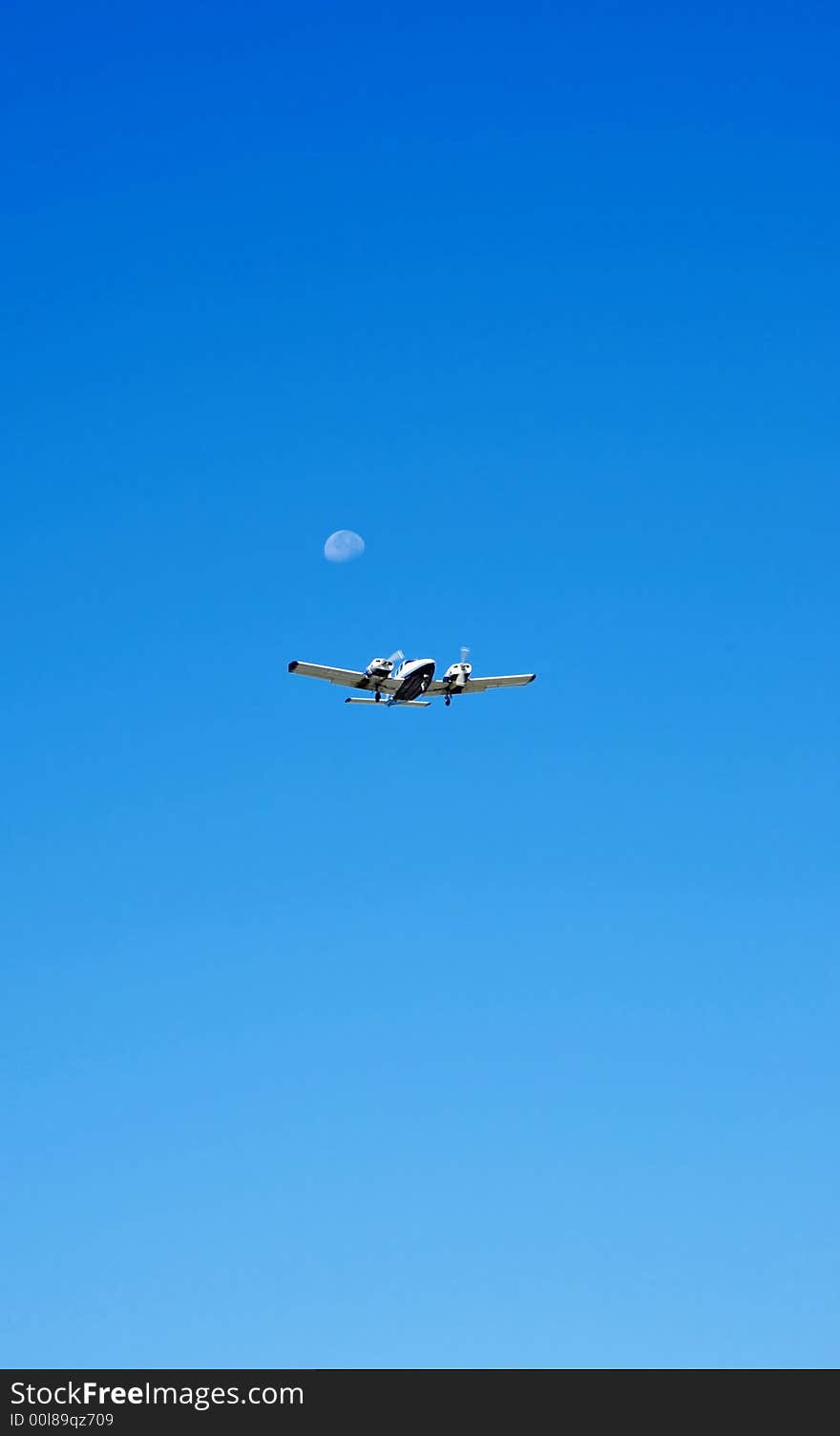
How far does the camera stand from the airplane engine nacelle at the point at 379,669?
449ft

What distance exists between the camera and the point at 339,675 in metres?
138

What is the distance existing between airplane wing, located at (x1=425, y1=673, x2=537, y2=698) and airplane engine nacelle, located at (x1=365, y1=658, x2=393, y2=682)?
4068 mm

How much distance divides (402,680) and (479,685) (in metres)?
9.91

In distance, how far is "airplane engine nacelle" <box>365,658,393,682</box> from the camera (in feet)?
449

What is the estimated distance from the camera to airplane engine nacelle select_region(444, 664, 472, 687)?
458 feet

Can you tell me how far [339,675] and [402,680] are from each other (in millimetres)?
5647

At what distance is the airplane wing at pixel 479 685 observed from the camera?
140 meters

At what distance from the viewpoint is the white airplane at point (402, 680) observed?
446 feet

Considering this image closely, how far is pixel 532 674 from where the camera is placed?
478ft

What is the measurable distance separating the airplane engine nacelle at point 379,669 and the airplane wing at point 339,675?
0.33 metres

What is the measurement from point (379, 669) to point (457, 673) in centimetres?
681

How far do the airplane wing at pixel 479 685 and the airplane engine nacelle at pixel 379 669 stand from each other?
4068 mm
